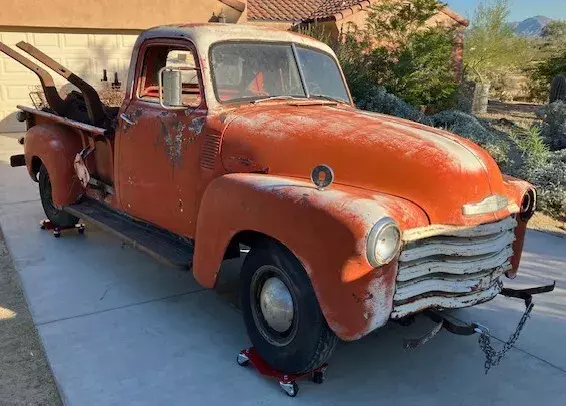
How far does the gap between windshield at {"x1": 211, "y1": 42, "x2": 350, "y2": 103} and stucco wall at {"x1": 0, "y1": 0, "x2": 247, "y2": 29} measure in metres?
9.72

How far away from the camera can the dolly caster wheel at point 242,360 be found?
341 centimetres

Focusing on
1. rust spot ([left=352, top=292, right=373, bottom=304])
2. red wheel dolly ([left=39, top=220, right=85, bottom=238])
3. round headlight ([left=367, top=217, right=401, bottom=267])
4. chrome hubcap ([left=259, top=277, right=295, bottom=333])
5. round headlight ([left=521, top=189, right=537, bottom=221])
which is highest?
round headlight ([left=367, top=217, right=401, bottom=267])

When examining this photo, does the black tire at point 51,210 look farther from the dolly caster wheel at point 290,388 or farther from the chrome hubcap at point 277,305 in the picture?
the dolly caster wheel at point 290,388

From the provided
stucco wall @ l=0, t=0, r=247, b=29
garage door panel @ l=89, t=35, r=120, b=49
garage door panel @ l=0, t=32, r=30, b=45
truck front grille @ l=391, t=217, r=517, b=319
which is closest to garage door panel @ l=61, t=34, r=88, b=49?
garage door panel @ l=89, t=35, r=120, b=49

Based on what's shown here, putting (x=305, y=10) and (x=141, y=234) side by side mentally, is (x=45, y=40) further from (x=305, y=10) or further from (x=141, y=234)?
(x=141, y=234)

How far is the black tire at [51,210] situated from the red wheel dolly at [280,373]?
305 cm

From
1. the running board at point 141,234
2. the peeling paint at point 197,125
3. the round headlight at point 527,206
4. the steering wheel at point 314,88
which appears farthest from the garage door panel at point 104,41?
the round headlight at point 527,206

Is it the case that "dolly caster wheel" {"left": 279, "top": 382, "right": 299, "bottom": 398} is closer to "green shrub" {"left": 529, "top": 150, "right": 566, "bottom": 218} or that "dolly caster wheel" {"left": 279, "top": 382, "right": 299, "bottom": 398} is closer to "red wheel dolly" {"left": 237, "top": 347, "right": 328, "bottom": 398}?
Result: "red wheel dolly" {"left": 237, "top": 347, "right": 328, "bottom": 398}

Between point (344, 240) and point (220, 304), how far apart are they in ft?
5.97

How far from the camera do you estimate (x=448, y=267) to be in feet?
9.98

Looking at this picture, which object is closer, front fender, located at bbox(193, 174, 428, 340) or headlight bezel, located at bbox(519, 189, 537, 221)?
front fender, located at bbox(193, 174, 428, 340)

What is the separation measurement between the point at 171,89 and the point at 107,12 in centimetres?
1008

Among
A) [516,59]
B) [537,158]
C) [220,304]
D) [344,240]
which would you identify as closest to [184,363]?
[220,304]

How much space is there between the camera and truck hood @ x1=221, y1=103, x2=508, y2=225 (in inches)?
123
